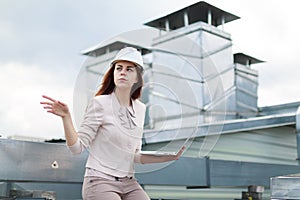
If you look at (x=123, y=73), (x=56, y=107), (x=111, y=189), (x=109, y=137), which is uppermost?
(x=123, y=73)

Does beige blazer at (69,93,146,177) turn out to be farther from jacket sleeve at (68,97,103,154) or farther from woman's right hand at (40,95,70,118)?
woman's right hand at (40,95,70,118)

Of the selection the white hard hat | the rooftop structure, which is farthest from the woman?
the rooftop structure

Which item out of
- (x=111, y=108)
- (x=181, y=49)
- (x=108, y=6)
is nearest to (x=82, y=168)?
(x=111, y=108)

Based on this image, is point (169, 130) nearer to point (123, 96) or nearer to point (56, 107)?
point (123, 96)

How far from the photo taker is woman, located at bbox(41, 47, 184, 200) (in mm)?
1673

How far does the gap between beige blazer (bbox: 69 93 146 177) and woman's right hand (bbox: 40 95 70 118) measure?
13 centimetres

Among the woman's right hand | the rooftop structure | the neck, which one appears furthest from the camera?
the rooftop structure

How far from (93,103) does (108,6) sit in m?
1.57

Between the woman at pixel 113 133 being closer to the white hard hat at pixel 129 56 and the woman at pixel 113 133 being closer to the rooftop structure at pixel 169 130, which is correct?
the white hard hat at pixel 129 56

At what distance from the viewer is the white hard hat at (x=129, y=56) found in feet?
5.87

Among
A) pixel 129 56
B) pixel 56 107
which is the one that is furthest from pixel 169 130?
pixel 56 107

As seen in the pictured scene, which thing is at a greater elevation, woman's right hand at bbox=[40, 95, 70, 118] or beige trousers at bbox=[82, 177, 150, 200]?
woman's right hand at bbox=[40, 95, 70, 118]

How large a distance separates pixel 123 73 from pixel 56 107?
1.06 ft

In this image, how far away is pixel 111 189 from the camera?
5.51 ft
